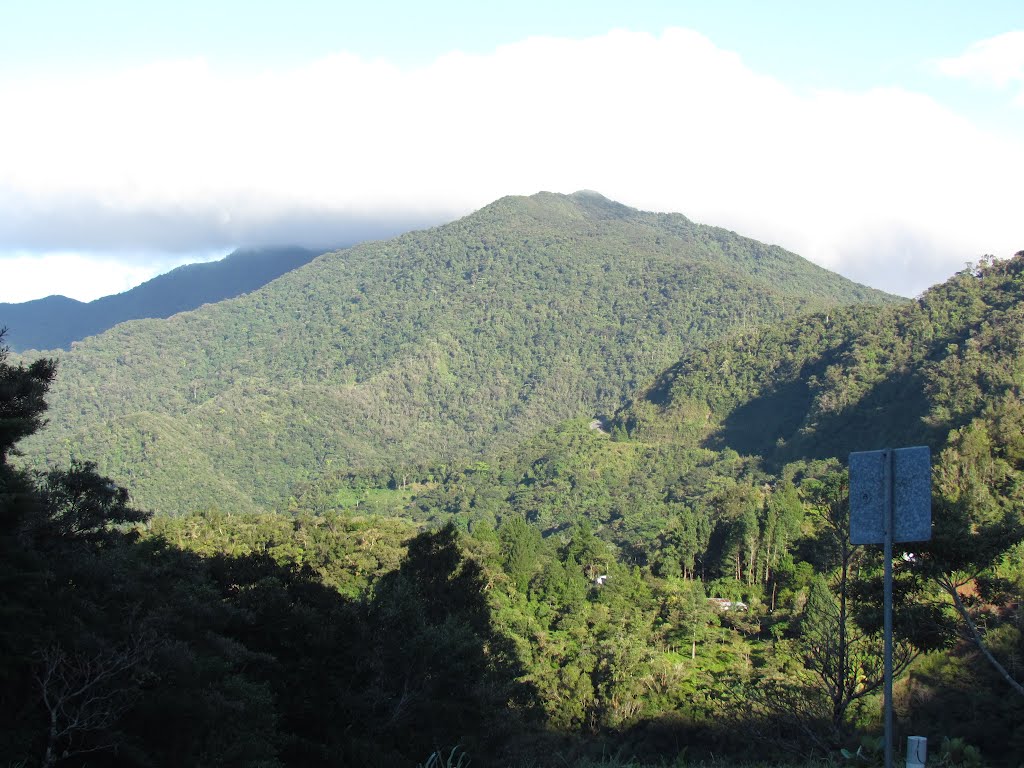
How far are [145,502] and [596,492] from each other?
4552 centimetres

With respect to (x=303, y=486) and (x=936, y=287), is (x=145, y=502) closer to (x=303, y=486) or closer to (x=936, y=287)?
(x=303, y=486)

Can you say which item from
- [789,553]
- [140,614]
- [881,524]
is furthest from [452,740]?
[789,553]

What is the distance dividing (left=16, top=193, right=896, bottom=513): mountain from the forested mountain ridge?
44.2 ft

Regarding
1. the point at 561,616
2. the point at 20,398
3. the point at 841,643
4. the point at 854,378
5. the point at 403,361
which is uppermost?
the point at 403,361

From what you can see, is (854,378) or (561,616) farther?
(854,378)

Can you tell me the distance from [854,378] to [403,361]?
89268 millimetres

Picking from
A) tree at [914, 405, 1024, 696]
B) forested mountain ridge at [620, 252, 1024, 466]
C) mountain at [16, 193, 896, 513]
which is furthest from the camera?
mountain at [16, 193, 896, 513]

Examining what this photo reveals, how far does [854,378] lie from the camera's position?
8756 cm

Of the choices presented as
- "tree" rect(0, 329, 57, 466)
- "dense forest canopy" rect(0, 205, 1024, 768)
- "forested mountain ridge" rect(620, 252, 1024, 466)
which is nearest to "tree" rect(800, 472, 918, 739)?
"dense forest canopy" rect(0, 205, 1024, 768)

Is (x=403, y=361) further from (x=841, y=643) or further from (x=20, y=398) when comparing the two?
(x=841, y=643)

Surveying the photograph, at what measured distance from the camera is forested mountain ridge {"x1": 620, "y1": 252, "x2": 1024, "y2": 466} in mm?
68125

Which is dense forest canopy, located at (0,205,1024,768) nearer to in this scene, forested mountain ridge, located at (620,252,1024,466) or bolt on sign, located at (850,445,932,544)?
forested mountain ridge, located at (620,252,1024,466)

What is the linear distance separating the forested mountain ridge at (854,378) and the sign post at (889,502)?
5741 centimetres

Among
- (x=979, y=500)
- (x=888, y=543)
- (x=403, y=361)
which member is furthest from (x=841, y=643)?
(x=403, y=361)
